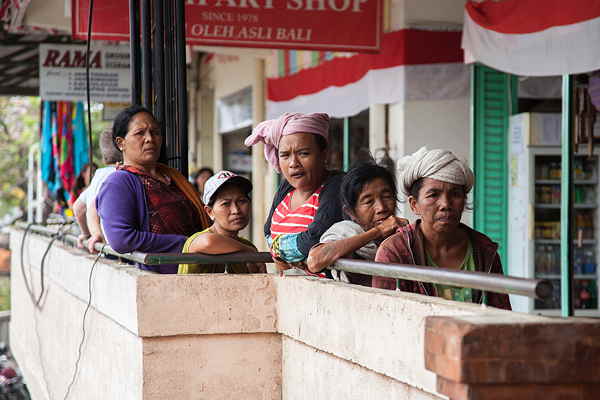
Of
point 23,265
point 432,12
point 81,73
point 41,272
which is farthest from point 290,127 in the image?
point 81,73

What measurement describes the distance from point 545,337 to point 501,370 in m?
0.12

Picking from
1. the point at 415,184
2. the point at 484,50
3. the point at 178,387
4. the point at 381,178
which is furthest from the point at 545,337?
the point at 484,50

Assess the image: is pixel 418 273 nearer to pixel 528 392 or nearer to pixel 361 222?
pixel 528 392

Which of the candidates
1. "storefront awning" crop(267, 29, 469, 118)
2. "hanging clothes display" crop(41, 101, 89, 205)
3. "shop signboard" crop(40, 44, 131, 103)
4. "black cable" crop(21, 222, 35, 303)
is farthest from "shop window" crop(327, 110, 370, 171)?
"hanging clothes display" crop(41, 101, 89, 205)

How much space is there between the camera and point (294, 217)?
4.11m

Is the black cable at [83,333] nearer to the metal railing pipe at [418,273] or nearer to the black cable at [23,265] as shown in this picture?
the metal railing pipe at [418,273]

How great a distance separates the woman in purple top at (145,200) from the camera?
4652 mm

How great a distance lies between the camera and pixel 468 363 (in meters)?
2.17

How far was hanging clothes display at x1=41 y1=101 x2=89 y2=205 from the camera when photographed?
13117 mm

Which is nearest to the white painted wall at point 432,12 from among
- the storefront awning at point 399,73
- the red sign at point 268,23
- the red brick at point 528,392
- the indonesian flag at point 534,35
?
the storefront awning at point 399,73

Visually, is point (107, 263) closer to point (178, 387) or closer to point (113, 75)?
point (178, 387)

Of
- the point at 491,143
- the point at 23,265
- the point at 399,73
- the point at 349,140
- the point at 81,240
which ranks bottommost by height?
the point at 23,265

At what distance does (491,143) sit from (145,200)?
481 centimetres

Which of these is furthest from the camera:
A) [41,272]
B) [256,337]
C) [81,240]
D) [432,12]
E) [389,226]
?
[432,12]
